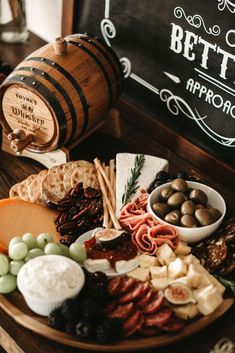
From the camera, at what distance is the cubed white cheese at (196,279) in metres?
1.50

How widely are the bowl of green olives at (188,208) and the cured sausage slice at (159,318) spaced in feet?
0.89

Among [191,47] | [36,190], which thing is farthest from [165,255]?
[191,47]

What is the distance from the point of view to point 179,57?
1.96 m

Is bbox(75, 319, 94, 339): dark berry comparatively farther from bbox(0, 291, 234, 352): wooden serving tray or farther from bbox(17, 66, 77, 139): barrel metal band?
bbox(17, 66, 77, 139): barrel metal band

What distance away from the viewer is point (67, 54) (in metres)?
1.89

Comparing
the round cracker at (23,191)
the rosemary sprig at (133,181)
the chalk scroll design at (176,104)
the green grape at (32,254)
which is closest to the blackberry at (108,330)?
the green grape at (32,254)

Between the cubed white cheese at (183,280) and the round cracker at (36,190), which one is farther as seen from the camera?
the round cracker at (36,190)

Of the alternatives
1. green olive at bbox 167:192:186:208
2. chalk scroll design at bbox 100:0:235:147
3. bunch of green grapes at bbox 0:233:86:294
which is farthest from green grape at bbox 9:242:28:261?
chalk scroll design at bbox 100:0:235:147

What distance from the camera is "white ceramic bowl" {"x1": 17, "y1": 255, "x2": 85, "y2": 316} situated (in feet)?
4.63

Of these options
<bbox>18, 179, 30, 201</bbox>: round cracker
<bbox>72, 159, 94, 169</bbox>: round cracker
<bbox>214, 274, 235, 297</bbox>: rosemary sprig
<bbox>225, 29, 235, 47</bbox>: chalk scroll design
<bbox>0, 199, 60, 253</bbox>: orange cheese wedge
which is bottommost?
<bbox>18, 179, 30, 201</bbox>: round cracker

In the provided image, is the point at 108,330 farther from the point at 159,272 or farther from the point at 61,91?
the point at 61,91

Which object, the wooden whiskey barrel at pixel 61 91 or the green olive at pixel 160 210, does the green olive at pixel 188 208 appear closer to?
the green olive at pixel 160 210

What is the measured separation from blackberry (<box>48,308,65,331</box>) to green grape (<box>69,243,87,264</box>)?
0.56ft

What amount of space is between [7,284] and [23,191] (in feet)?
1.34
